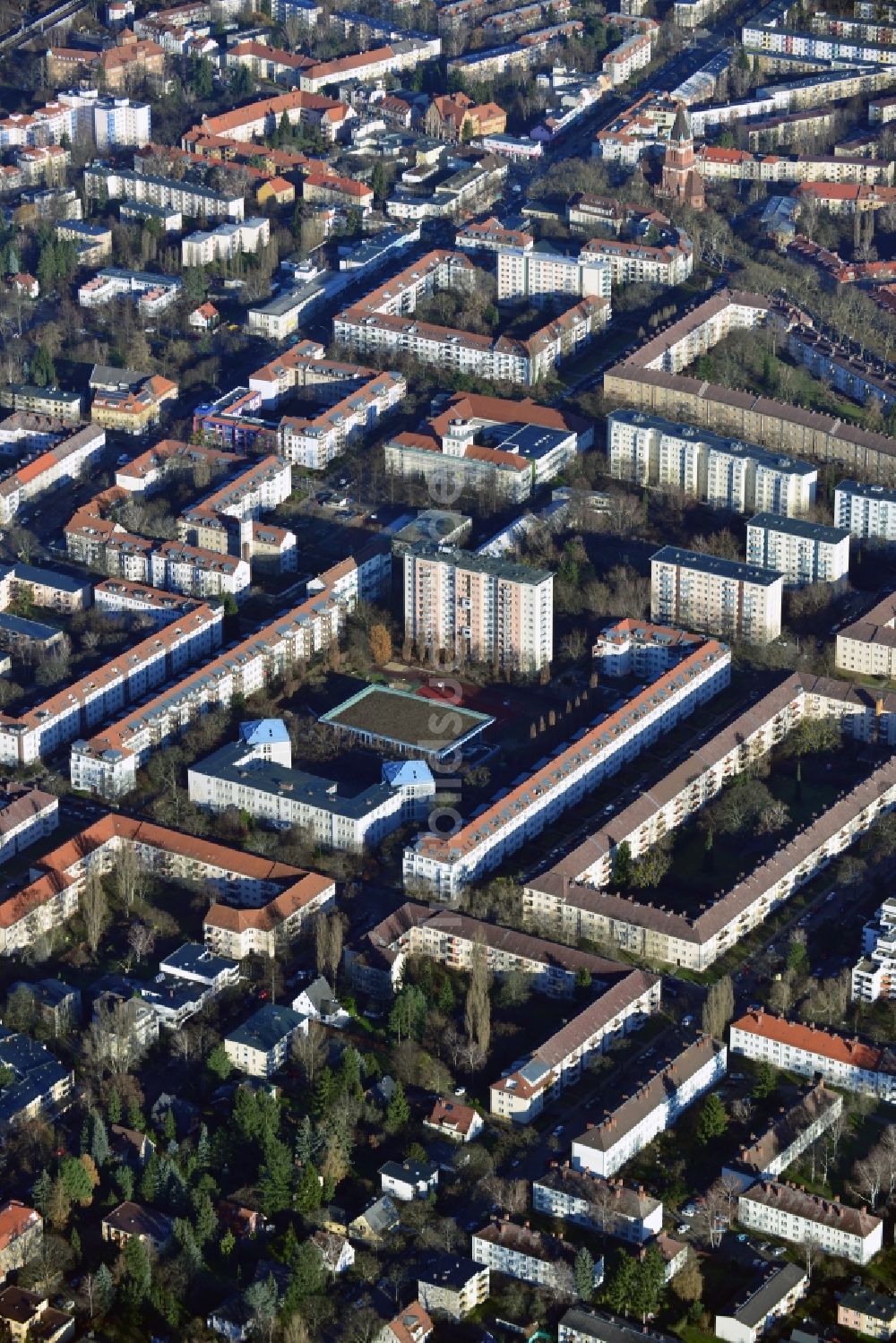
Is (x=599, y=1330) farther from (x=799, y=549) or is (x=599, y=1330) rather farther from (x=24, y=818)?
(x=799, y=549)

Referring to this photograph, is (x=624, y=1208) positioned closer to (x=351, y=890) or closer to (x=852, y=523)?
(x=351, y=890)

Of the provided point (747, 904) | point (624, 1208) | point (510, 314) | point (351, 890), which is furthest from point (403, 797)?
point (510, 314)

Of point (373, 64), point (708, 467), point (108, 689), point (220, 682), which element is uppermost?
point (373, 64)

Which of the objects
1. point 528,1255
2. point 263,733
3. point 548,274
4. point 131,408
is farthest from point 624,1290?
point 548,274

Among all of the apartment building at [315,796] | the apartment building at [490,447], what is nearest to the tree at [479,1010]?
the apartment building at [315,796]

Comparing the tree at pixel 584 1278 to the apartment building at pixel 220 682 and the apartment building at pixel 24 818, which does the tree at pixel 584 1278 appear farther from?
the apartment building at pixel 220 682
